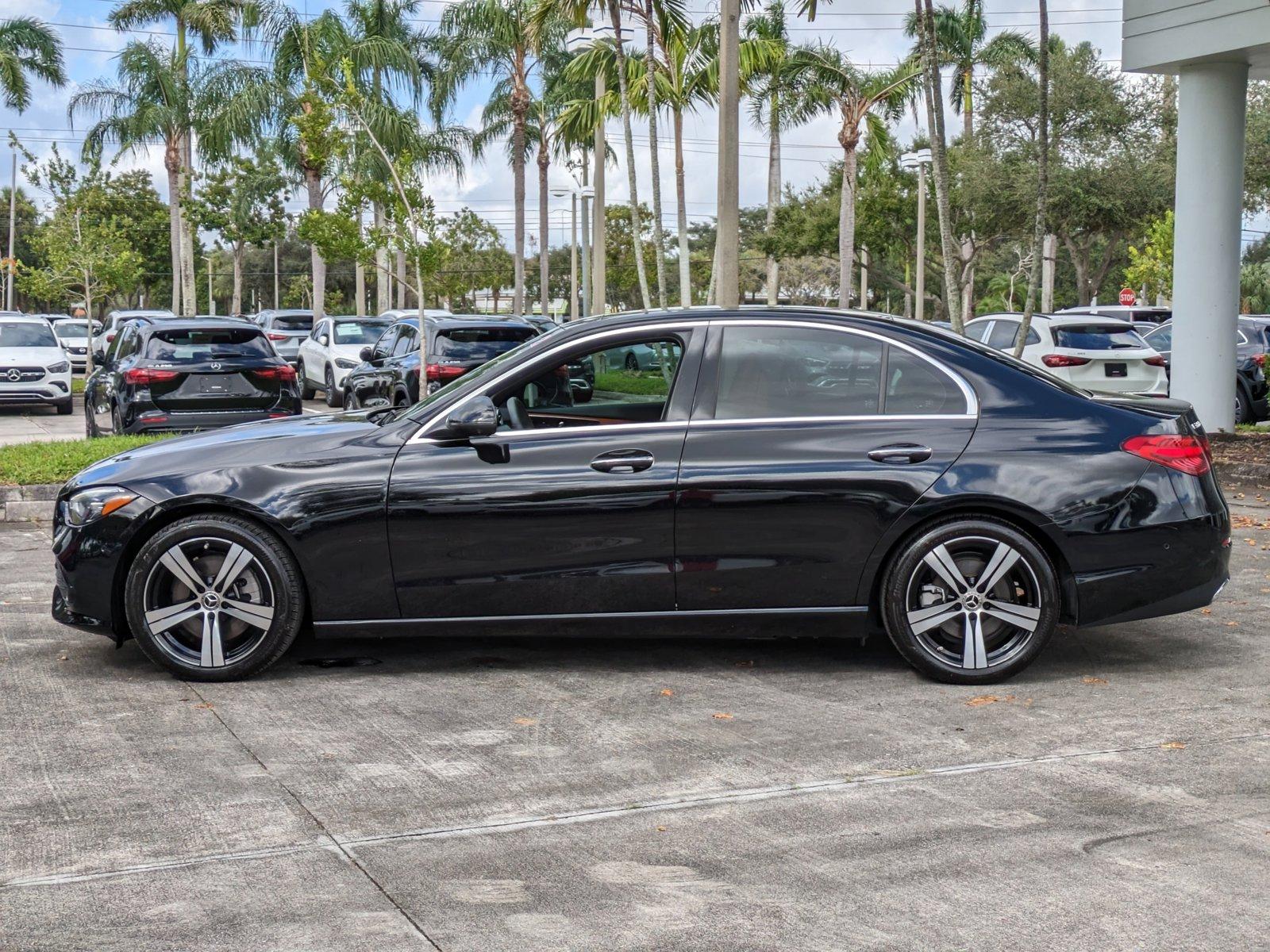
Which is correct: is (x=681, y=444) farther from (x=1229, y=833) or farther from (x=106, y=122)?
(x=106, y=122)

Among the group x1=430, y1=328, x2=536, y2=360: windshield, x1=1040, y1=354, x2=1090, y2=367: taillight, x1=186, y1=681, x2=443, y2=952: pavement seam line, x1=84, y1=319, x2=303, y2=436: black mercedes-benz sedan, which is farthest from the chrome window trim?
x1=1040, y1=354, x2=1090, y2=367: taillight

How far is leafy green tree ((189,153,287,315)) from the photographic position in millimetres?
43531

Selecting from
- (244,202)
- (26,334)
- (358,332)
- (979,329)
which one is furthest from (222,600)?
(244,202)

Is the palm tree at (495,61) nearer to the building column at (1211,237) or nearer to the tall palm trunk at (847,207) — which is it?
the tall palm trunk at (847,207)

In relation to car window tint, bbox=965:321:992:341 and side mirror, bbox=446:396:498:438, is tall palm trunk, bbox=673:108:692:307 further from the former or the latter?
side mirror, bbox=446:396:498:438

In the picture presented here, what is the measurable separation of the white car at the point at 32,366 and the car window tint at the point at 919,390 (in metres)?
19.2

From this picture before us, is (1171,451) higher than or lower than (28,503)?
higher

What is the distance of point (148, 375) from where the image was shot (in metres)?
14.8

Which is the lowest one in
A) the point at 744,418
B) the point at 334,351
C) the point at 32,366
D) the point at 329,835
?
the point at 329,835

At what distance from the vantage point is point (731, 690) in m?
6.21

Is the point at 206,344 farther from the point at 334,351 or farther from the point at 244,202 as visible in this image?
the point at 244,202

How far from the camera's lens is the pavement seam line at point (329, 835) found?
3824mm

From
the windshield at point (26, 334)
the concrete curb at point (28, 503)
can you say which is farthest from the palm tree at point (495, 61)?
the concrete curb at point (28, 503)

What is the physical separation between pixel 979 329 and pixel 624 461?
14.8 m
